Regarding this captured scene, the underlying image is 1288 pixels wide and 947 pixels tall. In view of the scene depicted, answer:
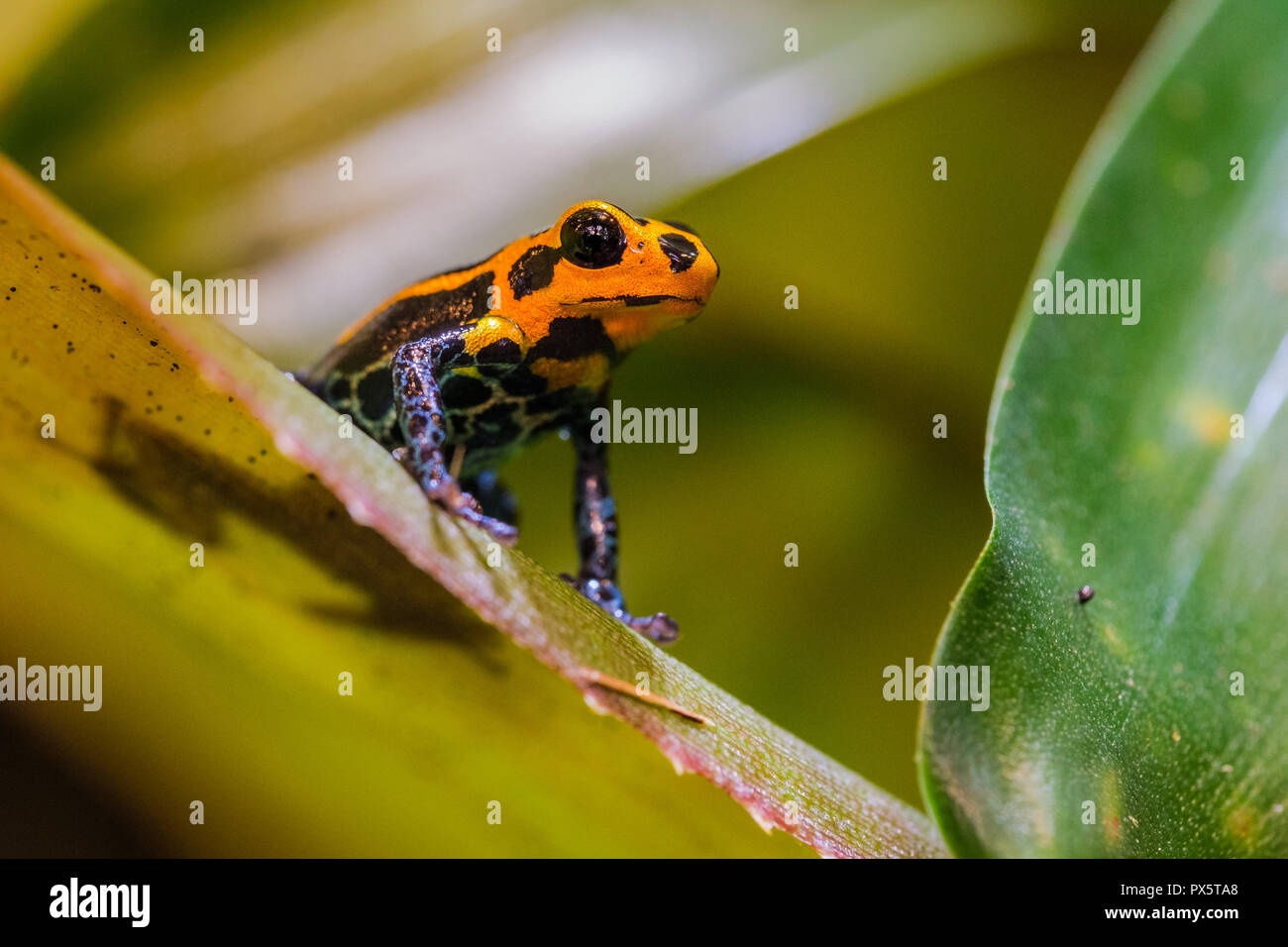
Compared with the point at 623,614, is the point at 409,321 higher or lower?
higher

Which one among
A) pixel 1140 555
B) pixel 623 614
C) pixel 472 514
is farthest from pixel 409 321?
pixel 1140 555

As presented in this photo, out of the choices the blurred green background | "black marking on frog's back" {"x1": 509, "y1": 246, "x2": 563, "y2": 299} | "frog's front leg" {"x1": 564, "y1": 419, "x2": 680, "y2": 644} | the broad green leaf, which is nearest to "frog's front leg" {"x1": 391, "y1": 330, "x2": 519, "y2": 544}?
"black marking on frog's back" {"x1": 509, "y1": 246, "x2": 563, "y2": 299}

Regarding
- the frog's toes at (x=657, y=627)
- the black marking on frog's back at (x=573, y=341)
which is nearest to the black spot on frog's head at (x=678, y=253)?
the black marking on frog's back at (x=573, y=341)

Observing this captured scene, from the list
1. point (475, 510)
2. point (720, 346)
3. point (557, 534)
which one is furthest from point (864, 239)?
point (475, 510)

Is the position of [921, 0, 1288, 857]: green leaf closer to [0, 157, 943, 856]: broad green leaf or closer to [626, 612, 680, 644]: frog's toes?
[0, 157, 943, 856]: broad green leaf

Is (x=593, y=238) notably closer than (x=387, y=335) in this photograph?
Yes

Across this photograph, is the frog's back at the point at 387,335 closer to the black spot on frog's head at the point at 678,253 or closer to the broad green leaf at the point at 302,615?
the black spot on frog's head at the point at 678,253

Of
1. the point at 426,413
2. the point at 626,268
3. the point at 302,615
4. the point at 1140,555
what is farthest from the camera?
the point at 626,268

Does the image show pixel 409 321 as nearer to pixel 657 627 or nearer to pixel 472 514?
pixel 657 627
